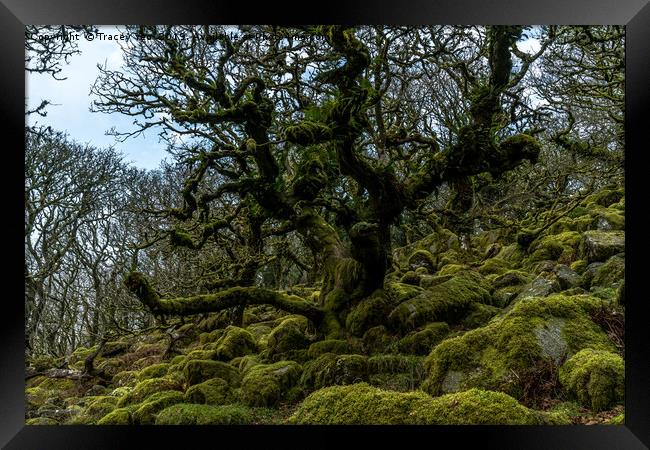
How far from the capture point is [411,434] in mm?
3639

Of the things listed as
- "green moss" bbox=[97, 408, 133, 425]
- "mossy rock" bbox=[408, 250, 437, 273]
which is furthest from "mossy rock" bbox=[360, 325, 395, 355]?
"green moss" bbox=[97, 408, 133, 425]

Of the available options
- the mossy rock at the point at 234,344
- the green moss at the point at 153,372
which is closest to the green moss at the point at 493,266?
the mossy rock at the point at 234,344

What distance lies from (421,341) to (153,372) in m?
3.68

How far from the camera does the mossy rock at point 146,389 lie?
5512 mm

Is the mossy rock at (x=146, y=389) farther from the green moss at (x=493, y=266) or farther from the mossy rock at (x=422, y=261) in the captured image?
the green moss at (x=493, y=266)

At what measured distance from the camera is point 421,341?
5684 mm

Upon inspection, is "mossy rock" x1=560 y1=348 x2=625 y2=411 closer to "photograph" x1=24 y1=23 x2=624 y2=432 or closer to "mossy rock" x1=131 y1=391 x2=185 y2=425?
"photograph" x1=24 y1=23 x2=624 y2=432

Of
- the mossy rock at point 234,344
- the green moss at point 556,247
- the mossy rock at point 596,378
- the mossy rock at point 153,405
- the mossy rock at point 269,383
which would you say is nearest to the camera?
the mossy rock at point 596,378

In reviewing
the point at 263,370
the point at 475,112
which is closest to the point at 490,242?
the point at 475,112

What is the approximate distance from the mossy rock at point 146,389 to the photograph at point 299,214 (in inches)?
0.8

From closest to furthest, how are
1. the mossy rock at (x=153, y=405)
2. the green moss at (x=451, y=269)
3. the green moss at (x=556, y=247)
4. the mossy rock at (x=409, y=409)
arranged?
the mossy rock at (x=409, y=409), the mossy rock at (x=153, y=405), the green moss at (x=556, y=247), the green moss at (x=451, y=269)

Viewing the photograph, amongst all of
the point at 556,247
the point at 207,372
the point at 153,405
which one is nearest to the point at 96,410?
the point at 153,405

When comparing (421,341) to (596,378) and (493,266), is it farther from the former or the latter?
(493,266)

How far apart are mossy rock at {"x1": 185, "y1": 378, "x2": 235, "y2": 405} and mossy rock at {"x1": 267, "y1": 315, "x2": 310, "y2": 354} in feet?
3.05
